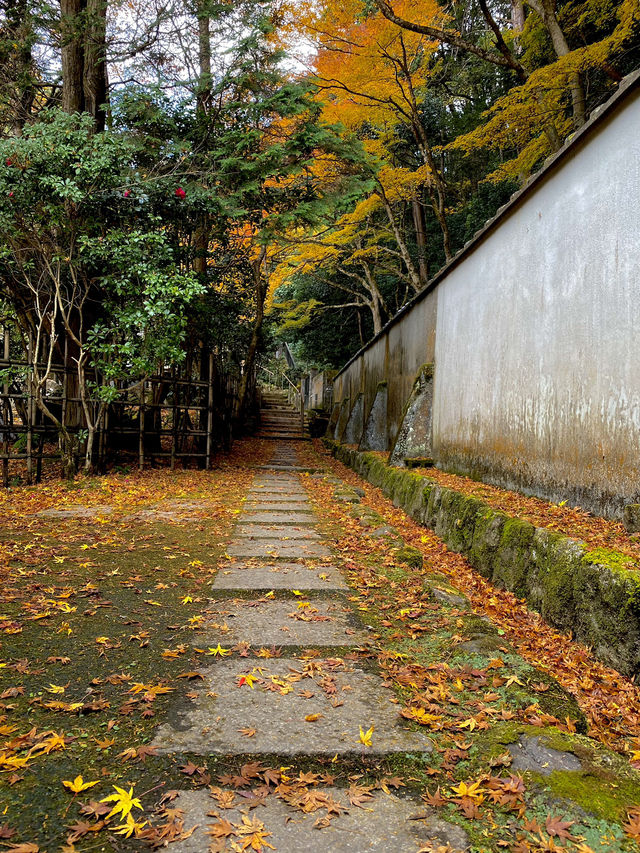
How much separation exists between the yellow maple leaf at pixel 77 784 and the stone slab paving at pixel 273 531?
362cm

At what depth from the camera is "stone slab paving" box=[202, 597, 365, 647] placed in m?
2.95

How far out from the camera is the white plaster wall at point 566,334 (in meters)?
3.50

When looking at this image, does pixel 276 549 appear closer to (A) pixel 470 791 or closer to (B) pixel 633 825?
(A) pixel 470 791

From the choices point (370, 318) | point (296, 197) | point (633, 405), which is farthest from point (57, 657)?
point (370, 318)

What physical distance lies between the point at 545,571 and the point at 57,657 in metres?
2.77

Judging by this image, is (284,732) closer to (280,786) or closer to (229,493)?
(280,786)

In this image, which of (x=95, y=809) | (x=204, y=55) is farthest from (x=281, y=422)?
(x=95, y=809)

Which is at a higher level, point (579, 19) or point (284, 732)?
point (579, 19)

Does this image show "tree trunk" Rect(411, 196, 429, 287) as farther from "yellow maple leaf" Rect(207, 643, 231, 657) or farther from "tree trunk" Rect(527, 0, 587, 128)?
"yellow maple leaf" Rect(207, 643, 231, 657)

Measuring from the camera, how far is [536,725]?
2125 millimetres

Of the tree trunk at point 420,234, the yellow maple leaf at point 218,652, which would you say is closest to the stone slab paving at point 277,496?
the yellow maple leaf at point 218,652

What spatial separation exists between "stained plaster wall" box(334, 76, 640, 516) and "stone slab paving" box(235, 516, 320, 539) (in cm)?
211

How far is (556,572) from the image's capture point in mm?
3123

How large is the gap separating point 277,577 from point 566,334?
3.01 meters
